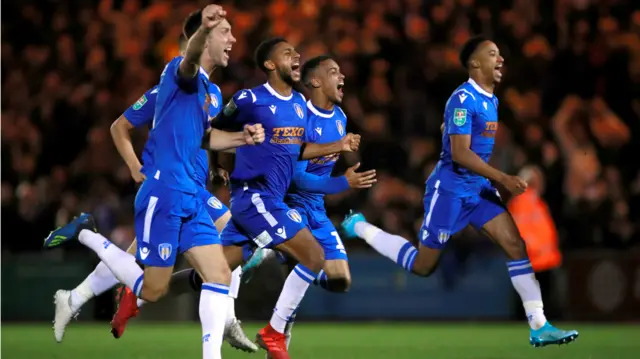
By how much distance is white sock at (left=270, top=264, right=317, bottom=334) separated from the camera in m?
8.84

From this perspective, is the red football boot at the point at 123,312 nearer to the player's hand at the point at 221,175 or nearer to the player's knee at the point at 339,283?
the player's hand at the point at 221,175

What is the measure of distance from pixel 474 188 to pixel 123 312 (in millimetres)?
3050

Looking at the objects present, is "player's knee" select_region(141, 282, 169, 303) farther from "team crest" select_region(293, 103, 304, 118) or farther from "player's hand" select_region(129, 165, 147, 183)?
"team crest" select_region(293, 103, 304, 118)

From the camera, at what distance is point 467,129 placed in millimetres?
9430

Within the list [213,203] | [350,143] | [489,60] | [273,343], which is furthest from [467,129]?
[273,343]

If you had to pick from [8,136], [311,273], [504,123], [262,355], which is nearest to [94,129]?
[8,136]

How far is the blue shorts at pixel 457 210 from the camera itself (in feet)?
31.6

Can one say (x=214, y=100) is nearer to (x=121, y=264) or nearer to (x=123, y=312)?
(x=121, y=264)

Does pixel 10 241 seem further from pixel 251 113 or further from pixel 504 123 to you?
pixel 251 113

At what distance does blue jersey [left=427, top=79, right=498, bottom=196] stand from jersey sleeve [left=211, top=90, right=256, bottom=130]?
1.72m

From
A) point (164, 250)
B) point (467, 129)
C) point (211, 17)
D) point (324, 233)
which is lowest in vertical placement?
point (324, 233)

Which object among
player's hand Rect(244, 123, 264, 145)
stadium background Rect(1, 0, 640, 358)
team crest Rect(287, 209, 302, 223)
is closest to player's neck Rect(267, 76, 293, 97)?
team crest Rect(287, 209, 302, 223)

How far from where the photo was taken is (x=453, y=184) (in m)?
A: 9.71

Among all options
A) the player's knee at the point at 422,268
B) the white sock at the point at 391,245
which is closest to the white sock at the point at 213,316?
the player's knee at the point at 422,268
